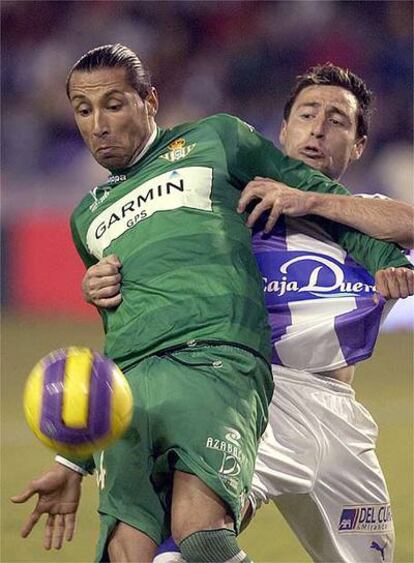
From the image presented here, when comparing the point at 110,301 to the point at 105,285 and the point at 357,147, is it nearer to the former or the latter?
the point at 105,285

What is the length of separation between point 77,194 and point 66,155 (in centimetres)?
64

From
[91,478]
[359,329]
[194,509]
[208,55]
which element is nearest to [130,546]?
[194,509]

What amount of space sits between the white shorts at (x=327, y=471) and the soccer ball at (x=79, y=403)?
3.48 ft

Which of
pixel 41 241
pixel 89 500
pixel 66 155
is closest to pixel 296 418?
pixel 89 500

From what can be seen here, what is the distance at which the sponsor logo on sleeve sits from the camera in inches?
141

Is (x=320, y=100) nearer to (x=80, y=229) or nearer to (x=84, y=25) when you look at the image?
(x=80, y=229)

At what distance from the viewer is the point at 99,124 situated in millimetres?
3586

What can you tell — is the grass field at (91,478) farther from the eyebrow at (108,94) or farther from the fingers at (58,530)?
the eyebrow at (108,94)

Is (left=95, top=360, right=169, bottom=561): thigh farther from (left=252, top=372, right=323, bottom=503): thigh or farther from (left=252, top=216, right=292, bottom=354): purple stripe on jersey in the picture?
(left=252, top=216, right=292, bottom=354): purple stripe on jersey

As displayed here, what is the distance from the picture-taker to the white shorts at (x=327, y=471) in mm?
4082

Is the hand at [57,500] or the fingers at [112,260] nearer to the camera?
the fingers at [112,260]

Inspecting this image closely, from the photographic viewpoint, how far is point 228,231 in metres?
3.54

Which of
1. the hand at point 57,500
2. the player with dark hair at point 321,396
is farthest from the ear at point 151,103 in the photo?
the hand at point 57,500

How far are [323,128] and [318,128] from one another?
29 millimetres
